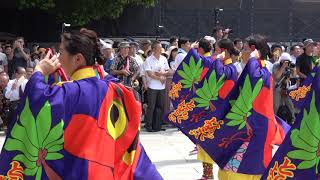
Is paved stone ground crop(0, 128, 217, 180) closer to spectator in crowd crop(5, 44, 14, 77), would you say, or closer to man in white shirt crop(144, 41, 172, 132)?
man in white shirt crop(144, 41, 172, 132)

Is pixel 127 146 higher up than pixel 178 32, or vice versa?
pixel 127 146

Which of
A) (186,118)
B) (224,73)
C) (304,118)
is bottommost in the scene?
(186,118)

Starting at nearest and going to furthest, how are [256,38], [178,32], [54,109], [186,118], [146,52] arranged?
1. [54,109]
2. [256,38]
3. [186,118]
4. [146,52]
5. [178,32]

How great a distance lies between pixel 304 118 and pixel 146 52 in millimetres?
9099

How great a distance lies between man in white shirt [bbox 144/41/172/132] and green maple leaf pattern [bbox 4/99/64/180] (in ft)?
24.5

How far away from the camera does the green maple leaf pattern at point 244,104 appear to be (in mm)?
5914

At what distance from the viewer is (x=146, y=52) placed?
42.2ft

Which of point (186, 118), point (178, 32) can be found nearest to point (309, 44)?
point (186, 118)

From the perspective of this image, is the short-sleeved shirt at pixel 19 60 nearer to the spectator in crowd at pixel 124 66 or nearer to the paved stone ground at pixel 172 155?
the paved stone ground at pixel 172 155

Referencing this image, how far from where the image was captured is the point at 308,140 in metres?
3.84

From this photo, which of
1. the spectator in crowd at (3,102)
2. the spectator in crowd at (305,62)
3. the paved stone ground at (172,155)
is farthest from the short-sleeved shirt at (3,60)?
the spectator in crowd at (305,62)

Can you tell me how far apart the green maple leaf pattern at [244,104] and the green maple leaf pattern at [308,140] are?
200 centimetres

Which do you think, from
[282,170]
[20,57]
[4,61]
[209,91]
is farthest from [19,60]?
[282,170]

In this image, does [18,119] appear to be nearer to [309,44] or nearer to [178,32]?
[309,44]
